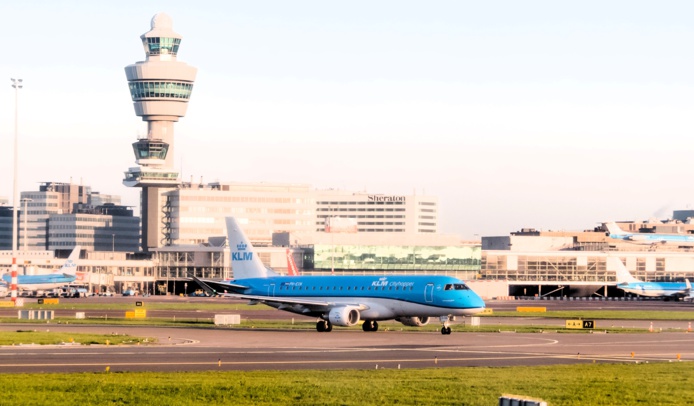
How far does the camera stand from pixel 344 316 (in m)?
82.2

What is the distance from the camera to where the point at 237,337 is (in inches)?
2904

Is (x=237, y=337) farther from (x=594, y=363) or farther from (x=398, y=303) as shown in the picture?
(x=594, y=363)

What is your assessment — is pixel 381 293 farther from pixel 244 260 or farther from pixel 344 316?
pixel 244 260

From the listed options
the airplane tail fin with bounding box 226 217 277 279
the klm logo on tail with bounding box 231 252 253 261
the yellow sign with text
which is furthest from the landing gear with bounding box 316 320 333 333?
the yellow sign with text

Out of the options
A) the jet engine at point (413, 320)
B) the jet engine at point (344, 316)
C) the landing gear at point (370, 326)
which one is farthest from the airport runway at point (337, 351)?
the jet engine at point (413, 320)

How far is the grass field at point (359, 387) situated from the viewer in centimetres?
3650

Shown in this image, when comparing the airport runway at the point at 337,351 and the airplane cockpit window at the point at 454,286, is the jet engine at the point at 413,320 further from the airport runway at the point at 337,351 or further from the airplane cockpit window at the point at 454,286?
the airplane cockpit window at the point at 454,286

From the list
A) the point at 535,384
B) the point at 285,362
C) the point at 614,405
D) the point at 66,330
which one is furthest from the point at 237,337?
the point at 614,405

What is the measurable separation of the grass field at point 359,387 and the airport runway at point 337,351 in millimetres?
4292

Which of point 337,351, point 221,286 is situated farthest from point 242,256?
point 337,351

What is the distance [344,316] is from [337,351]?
71.5 ft

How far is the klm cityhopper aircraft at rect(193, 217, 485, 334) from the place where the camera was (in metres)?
80.2

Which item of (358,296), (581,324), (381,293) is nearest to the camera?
(381,293)

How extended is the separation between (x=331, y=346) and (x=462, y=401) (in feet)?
95.2
